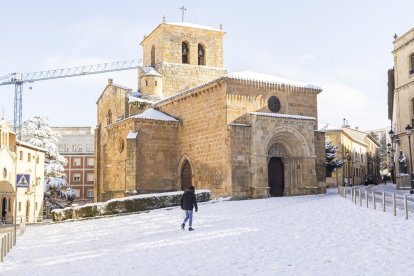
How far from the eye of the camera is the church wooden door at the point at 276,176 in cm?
2758

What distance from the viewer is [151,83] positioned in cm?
3556

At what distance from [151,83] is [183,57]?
13.2 ft

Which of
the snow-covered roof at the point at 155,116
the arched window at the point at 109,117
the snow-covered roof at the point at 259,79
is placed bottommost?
the snow-covered roof at the point at 155,116

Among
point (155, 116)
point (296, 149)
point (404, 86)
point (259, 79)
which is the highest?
point (404, 86)

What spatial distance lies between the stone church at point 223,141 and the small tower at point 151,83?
0.08 metres

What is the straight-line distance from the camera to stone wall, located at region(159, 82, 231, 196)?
1020 inches

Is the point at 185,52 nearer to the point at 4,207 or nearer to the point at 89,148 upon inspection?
the point at 4,207

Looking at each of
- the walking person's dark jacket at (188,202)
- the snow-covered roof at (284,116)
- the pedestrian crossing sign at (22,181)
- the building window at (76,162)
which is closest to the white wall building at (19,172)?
the snow-covered roof at (284,116)

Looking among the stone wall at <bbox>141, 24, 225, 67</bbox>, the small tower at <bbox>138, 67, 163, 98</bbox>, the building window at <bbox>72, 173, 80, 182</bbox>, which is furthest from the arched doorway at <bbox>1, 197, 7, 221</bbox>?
the building window at <bbox>72, 173, 80, 182</bbox>

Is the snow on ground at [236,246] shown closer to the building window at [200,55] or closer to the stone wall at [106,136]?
the stone wall at [106,136]

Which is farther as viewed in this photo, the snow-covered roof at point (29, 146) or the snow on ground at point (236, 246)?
the snow-covered roof at point (29, 146)

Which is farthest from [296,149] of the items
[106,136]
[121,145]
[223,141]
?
[106,136]

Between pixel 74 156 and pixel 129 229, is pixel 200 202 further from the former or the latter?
pixel 74 156

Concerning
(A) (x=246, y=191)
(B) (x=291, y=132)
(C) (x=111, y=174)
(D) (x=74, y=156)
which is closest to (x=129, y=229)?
(A) (x=246, y=191)
